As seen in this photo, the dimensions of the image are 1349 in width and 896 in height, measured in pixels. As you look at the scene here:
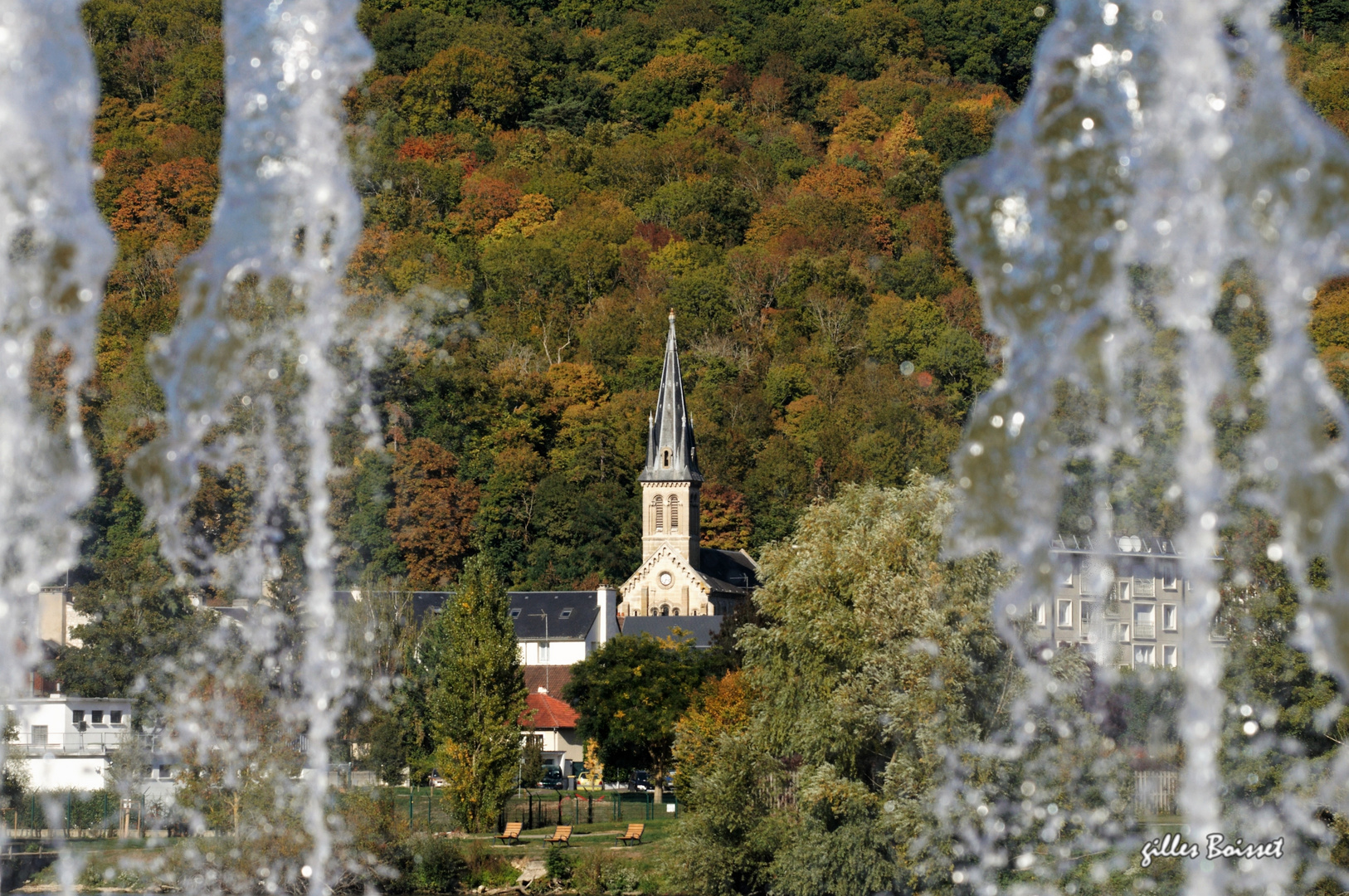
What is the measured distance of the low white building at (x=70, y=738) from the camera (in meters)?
55.0

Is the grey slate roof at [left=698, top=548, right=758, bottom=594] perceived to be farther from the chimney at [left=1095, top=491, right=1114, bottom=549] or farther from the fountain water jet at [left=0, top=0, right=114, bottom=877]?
the fountain water jet at [left=0, top=0, right=114, bottom=877]

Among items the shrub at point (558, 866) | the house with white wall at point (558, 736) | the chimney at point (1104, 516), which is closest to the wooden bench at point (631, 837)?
the shrub at point (558, 866)

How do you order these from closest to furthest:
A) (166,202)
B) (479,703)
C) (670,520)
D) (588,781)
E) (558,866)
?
(558,866) < (479,703) < (588,781) < (166,202) < (670,520)

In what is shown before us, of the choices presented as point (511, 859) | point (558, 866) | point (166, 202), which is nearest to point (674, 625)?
point (166, 202)

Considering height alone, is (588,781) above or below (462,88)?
below

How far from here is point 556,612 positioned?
114 metres

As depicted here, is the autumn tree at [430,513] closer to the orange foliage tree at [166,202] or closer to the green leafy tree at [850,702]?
the orange foliage tree at [166,202]

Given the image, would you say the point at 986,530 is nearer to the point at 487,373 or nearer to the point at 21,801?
the point at 21,801

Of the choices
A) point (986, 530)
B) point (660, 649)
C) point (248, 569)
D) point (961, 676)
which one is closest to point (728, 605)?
point (660, 649)

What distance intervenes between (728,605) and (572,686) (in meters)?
43.9

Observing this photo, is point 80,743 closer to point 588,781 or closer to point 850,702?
point 588,781

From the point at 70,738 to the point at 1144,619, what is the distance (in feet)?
116

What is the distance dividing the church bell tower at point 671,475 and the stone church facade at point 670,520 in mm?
55

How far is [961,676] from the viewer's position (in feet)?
120
